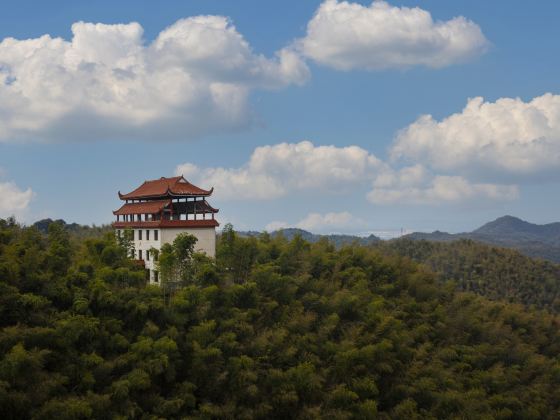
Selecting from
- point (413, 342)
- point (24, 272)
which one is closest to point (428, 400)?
point (413, 342)

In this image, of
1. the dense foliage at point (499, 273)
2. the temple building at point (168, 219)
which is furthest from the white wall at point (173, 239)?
the dense foliage at point (499, 273)

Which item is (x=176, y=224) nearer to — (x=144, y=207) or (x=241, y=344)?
(x=144, y=207)

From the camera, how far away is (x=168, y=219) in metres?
23.4

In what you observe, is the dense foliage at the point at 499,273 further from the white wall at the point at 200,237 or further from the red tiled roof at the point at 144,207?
the red tiled roof at the point at 144,207

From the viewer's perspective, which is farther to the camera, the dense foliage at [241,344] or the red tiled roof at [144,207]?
the red tiled roof at [144,207]

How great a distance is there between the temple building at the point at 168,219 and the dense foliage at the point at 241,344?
0.95 metres

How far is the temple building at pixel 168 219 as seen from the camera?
76.0 feet

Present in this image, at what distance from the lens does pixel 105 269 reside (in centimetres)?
1866

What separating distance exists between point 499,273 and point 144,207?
45.8 m

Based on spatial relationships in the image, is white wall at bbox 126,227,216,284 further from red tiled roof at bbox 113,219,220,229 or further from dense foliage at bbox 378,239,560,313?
dense foliage at bbox 378,239,560,313

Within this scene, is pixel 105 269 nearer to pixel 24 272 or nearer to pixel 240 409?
pixel 24 272

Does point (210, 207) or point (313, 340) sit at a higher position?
point (210, 207)

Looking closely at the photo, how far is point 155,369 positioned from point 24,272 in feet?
16.1

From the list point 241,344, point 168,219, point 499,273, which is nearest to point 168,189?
point 168,219
